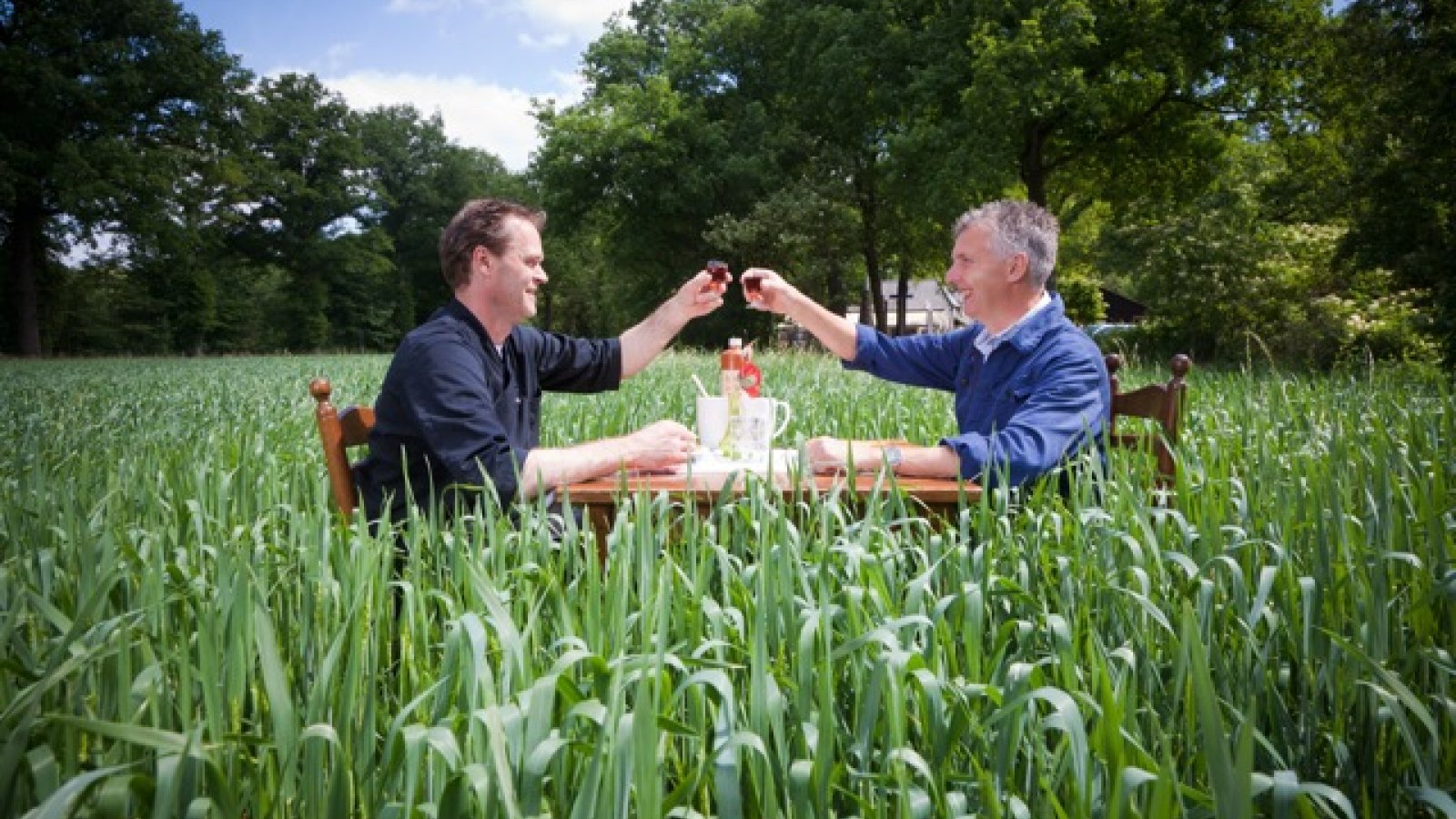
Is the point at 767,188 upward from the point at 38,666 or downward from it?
upward

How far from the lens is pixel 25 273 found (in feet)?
87.7

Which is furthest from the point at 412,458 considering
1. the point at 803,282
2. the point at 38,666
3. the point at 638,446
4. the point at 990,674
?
the point at 803,282

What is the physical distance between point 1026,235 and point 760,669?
213 cm

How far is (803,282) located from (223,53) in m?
19.4

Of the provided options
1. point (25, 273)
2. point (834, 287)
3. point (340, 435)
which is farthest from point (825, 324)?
point (25, 273)

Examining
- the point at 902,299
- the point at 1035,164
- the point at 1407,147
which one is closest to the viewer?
the point at 1407,147

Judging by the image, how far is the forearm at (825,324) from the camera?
11.2ft

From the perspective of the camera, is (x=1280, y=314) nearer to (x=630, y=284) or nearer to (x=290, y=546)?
(x=290, y=546)

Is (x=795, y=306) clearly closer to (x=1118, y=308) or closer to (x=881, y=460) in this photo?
(x=881, y=460)

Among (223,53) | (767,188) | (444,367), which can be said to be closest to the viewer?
(444,367)

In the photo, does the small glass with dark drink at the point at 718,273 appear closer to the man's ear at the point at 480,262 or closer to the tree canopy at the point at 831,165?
the man's ear at the point at 480,262

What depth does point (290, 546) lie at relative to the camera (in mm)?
1912

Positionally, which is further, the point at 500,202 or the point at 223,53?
the point at 223,53

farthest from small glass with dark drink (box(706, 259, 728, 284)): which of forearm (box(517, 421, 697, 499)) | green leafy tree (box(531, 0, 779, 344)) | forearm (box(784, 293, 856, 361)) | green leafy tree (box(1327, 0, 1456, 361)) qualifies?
green leafy tree (box(531, 0, 779, 344))
